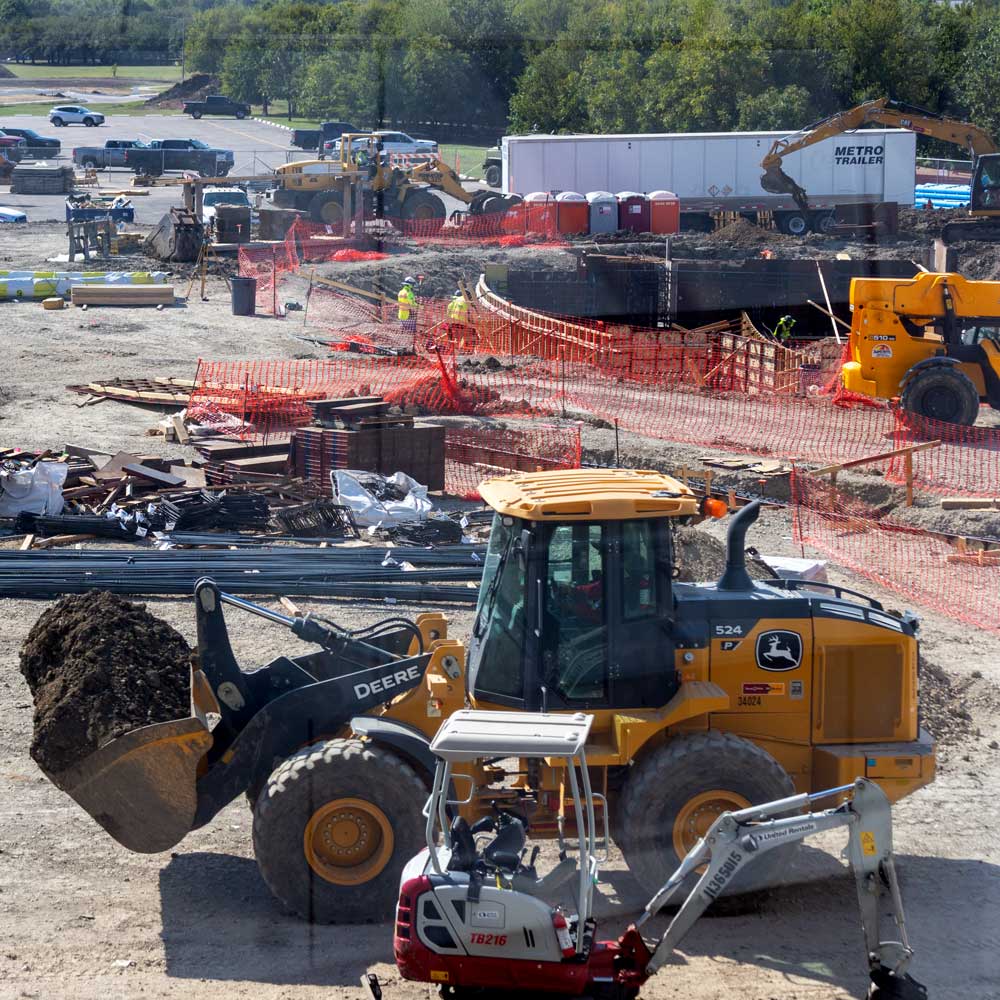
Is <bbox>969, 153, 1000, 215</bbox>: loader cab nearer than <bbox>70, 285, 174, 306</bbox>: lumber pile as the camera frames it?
No

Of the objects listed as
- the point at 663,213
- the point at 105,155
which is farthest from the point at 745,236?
the point at 105,155

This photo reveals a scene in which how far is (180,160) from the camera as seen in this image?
6250cm

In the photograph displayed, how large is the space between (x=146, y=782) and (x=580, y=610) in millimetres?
2487

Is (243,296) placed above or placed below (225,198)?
below

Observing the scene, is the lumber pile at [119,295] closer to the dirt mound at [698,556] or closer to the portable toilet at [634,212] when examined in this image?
the portable toilet at [634,212]

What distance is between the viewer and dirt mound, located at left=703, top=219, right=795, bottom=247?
4394 cm

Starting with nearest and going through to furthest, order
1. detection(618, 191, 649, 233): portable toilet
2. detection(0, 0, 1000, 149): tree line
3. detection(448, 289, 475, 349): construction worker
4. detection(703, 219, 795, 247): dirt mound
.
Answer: detection(448, 289, 475, 349): construction worker → detection(703, 219, 795, 247): dirt mound → detection(618, 191, 649, 233): portable toilet → detection(0, 0, 1000, 149): tree line

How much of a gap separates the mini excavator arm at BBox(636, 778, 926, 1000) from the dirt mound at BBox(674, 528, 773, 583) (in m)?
7.11

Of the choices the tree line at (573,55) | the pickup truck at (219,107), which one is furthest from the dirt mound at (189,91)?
the pickup truck at (219,107)

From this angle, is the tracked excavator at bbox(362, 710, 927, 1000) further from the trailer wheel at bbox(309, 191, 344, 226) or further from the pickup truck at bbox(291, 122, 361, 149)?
the pickup truck at bbox(291, 122, 361, 149)

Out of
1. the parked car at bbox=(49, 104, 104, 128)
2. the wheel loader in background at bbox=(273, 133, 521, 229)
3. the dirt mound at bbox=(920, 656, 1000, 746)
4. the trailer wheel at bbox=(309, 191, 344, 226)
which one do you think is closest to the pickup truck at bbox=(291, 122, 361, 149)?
the parked car at bbox=(49, 104, 104, 128)

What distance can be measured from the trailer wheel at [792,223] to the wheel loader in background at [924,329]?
26953mm

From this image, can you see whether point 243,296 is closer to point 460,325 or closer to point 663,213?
point 460,325

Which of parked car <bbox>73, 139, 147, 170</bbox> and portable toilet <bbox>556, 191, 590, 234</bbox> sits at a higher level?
parked car <bbox>73, 139, 147, 170</bbox>
